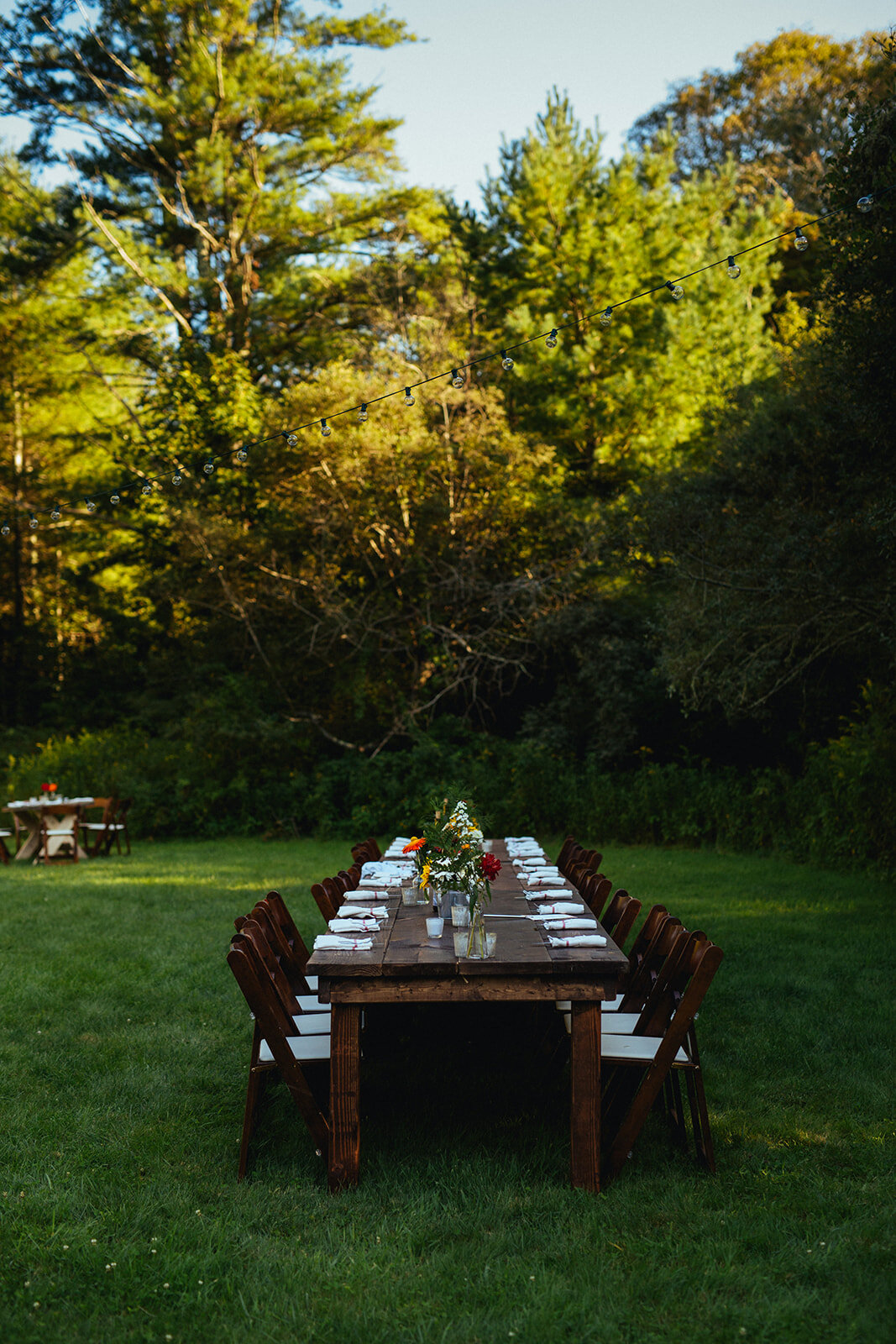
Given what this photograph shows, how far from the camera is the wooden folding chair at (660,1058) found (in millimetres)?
Result: 3756

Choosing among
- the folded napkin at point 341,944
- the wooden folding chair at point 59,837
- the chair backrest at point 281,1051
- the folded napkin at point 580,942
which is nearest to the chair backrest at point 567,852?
the folded napkin at point 580,942

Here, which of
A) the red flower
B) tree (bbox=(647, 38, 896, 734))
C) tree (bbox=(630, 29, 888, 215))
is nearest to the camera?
the red flower

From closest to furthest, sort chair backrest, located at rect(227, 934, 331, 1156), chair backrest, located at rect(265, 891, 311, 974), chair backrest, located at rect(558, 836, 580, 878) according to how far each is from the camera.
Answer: chair backrest, located at rect(227, 934, 331, 1156) → chair backrest, located at rect(265, 891, 311, 974) → chair backrest, located at rect(558, 836, 580, 878)

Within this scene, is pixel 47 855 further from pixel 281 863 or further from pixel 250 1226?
pixel 250 1226

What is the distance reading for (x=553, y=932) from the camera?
4.39 metres

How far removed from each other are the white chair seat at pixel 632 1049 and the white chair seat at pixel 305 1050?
1.10 meters

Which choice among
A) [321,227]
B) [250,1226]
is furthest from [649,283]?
[250,1226]

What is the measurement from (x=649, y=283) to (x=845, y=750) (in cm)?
916

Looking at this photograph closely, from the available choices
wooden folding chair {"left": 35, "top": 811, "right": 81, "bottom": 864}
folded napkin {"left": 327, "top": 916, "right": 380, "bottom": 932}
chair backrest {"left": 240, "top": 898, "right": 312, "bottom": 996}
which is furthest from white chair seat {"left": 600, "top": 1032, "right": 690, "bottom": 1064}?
wooden folding chair {"left": 35, "top": 811, "right": 81, "bottom": 864}

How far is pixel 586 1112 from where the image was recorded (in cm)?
371

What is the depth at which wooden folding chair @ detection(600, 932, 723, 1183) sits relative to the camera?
3.76 m

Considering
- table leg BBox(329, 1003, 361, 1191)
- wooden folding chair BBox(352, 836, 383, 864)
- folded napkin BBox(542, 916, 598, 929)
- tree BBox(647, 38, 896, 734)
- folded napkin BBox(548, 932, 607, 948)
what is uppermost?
tree BBox(647, 38, 896, 734)

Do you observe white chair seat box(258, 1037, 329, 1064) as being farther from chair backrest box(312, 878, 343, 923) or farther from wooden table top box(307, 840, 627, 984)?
chair backrest box(312, 878, 343, 923)

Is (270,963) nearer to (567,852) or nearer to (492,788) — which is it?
(567,852)
